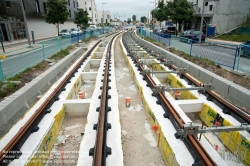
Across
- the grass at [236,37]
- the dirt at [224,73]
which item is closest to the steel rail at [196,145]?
the dirt at [224,73]

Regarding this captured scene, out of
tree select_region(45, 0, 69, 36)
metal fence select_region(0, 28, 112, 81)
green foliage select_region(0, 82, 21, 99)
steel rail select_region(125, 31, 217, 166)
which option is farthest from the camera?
tree select_region(45, 0, 69, 36)

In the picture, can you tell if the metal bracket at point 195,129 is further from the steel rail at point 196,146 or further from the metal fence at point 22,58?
the metal fence at point 22,58

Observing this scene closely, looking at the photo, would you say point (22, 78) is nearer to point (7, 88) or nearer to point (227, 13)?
point (7, 88)

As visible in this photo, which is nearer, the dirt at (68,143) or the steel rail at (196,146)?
the steel rail at (196,146)

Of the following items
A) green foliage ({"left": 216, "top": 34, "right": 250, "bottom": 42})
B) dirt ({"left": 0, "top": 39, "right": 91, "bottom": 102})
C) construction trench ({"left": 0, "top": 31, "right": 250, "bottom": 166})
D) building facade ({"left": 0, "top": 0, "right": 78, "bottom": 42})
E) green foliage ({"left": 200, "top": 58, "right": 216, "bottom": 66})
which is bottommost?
construction trench ({"left": 0, "top": 31, "right": 250, "bottom": 166})

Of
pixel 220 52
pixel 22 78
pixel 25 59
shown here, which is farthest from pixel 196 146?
pixel 25 59

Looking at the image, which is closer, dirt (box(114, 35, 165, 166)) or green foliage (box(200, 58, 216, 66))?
dirt (box(114, 35, 165, 166))

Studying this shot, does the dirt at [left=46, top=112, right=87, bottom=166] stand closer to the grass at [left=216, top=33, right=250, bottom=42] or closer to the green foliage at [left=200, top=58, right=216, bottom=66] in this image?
the green foliage at [left=200, top=58, right=216, bottom=66]

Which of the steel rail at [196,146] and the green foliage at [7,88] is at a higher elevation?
the green foliage at [7,88]

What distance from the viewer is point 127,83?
8.01m

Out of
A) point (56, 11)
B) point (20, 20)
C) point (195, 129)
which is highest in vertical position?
point (56, 11)

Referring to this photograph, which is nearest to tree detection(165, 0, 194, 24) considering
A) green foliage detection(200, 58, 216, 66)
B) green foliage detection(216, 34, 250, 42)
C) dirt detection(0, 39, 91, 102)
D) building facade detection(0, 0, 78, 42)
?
green foliage detection(216, 34, 250, 42)

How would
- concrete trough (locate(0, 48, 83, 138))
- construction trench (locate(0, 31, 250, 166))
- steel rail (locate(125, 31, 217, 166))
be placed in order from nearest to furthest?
steel rail (locate(125, 31, 217, 166))
construction trench (locate(0, 31, 250, 166))
concrete trough (locate(0, 48, 83, 138))

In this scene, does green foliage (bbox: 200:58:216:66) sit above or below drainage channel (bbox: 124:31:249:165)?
above
